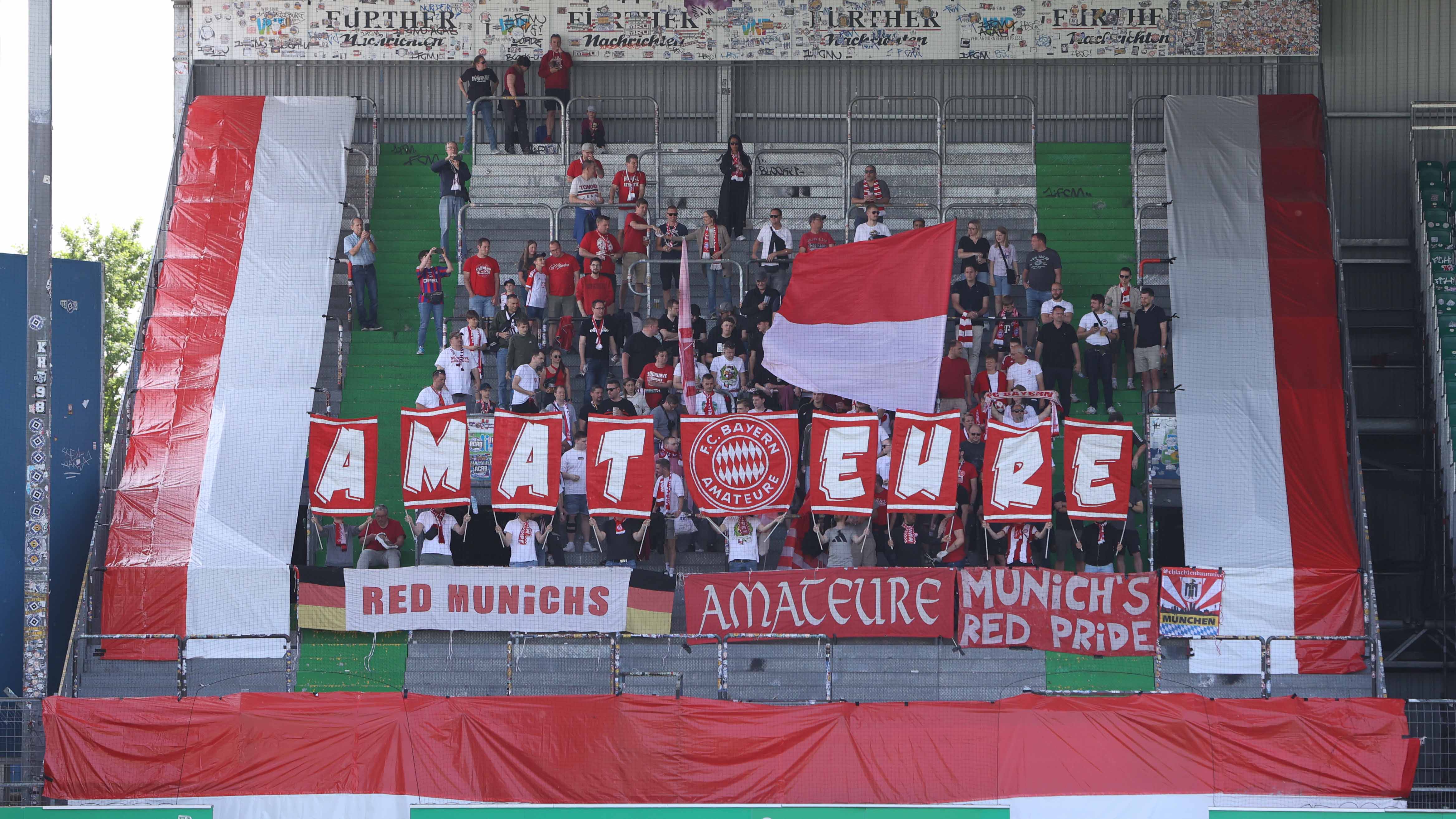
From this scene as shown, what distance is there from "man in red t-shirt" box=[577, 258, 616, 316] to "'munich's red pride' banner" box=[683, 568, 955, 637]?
5943 mm

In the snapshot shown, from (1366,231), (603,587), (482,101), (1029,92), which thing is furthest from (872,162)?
(603,587)

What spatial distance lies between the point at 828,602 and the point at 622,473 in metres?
2.99

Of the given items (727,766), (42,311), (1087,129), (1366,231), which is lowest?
(727,766)

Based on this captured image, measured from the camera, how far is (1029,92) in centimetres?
2797

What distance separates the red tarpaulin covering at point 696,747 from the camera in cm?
1522

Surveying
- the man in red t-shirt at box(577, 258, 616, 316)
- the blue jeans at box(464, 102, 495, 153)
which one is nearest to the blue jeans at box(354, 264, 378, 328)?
the man in red t-shirt at box(577, 258, 616, 316)

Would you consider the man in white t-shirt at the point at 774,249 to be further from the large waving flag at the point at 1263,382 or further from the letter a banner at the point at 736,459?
the large waving flag at the point at 1263,382

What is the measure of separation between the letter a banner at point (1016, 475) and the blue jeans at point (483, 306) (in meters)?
7.34

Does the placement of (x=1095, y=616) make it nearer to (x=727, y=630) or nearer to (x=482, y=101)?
(x=727, y=630)

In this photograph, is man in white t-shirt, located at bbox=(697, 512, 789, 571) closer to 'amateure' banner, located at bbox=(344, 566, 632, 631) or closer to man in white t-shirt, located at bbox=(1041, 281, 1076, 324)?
'amateure' banner, located at bbox=(344, 566, 632, 631)

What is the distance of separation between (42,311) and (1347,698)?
13648 millimetres

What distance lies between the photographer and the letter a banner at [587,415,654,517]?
19219 millimetres

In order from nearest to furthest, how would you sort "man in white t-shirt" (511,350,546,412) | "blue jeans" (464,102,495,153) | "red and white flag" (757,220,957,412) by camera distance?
"red and white flag" (757,220,957,412), "man in white t-shirt" (511,350,546,412), "blue jeans" (464,102,495,153)

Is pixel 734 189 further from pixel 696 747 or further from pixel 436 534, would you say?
pixel 696 747
